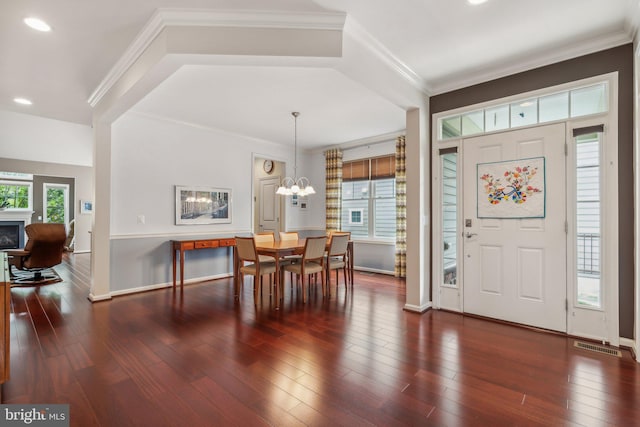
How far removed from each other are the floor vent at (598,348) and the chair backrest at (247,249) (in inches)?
136

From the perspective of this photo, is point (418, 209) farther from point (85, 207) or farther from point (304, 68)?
point (85, 207)

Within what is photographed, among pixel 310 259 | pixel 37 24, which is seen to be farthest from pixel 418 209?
pixel 37 24

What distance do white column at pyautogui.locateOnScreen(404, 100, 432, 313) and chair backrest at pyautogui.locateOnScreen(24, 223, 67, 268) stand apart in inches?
227

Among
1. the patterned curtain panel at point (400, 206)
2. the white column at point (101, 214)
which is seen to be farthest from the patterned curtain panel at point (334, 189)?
the white column at point (101, 214)

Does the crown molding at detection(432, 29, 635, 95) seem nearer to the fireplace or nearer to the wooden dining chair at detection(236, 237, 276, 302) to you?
the wooden dining chair at detection(236, 237, 276, 302)

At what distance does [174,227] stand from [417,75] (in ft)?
14.0

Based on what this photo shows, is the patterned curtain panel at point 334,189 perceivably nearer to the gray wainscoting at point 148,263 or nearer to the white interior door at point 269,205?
the white interior door at point 269,205

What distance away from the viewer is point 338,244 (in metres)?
4.61

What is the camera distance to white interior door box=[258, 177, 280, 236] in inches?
278

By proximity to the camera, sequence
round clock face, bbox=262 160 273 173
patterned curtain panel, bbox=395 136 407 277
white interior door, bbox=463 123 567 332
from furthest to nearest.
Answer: round clock face, bbox=262 160 273 173
patterned curtain panel, bbox=395 136 407 277
white interior door, bbox=463 123 567 332

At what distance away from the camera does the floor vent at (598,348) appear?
2.57 meters

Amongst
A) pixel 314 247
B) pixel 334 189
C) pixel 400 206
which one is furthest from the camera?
pixel 334 189

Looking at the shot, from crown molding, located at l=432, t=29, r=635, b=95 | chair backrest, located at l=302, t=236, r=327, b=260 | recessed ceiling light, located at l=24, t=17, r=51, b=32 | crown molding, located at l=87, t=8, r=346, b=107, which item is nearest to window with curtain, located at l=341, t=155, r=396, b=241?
chair backrest, located at l=302, t=236, r=327, b=260

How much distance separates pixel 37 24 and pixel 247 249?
287 cm
